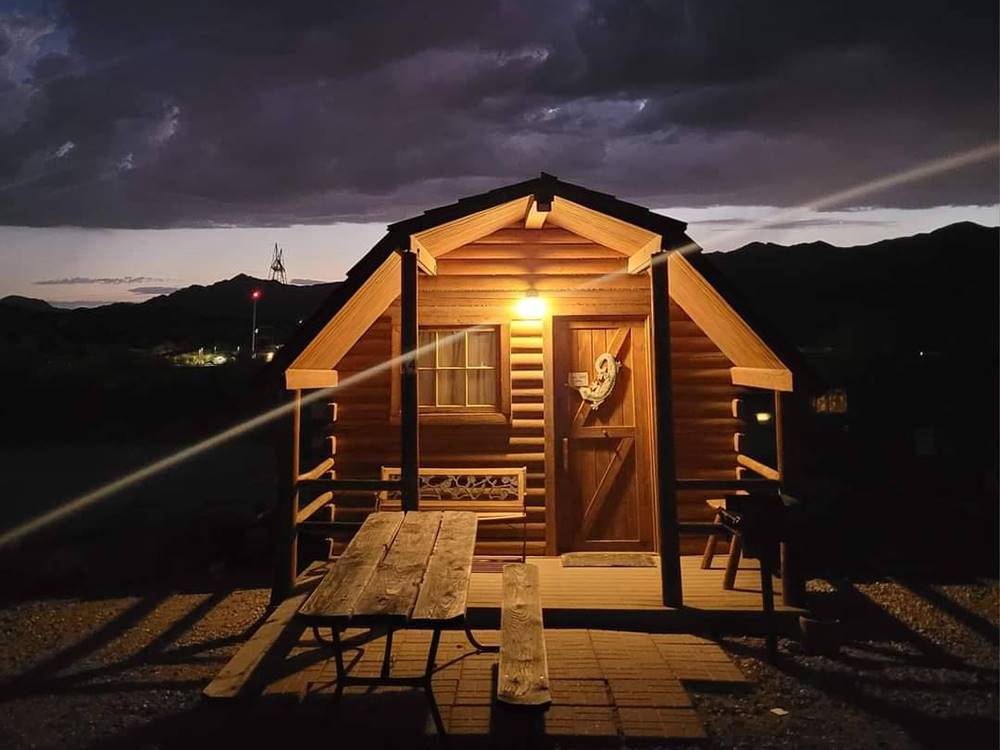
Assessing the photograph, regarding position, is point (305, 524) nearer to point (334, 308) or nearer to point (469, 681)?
point (334, 308)

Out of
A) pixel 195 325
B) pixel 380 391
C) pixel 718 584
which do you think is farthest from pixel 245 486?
pixel 195 325

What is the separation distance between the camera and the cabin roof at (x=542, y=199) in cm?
581

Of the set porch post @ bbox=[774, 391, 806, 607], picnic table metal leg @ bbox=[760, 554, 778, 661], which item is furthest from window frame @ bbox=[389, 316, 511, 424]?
picnic table metal leg @ bbox=[760, 554, 778, 661]

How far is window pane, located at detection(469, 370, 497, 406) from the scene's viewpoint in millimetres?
7832

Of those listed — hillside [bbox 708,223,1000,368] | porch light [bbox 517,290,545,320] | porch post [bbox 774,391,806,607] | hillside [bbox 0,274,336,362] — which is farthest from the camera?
hillside [bbox 0,274,336,362]

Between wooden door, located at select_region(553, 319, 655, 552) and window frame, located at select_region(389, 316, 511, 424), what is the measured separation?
0.62 m

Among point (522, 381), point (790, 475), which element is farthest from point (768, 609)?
point (522, 381)

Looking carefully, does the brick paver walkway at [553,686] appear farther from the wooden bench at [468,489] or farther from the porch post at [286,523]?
the wooden bench at [468,489]

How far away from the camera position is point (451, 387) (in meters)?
7.84

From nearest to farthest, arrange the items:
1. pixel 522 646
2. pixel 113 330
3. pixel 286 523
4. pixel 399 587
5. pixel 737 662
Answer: pixel 522 646
pixel 399 587
pixel 737 662
pixel 286 523
pixel 113 330

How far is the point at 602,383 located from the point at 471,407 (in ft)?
5.37

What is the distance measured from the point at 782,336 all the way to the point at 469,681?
160 inches

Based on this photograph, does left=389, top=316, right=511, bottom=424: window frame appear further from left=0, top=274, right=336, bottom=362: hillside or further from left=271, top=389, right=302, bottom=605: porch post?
left=0, top=274, right=336, bottom=362: hillside

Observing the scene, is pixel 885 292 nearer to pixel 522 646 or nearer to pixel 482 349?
pixel 482 349
